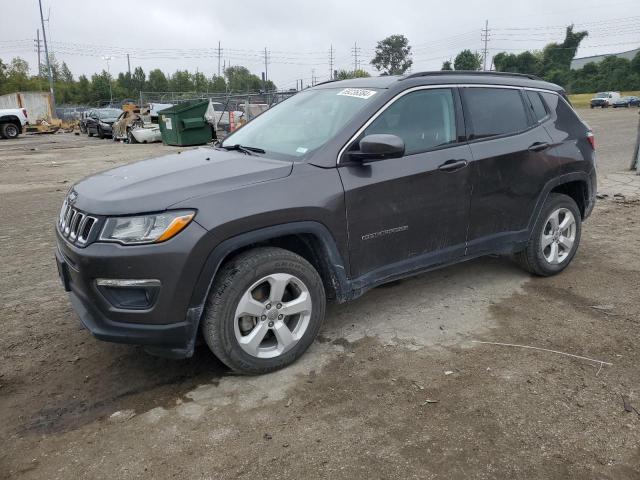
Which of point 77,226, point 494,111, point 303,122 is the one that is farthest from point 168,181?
point 494,111

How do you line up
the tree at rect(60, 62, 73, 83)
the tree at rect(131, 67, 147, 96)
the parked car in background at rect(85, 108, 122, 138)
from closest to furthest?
the parked car in background at rect(85, 108, 122, 138), the tree at rect(131, 67, 147, 96), the tree at rect(60, 62, 73, 83)

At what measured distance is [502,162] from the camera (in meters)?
4.03

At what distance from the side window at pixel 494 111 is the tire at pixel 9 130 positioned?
28532 millimetres

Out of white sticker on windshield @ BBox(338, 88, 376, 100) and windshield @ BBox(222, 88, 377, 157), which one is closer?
windshield @ BBox(222, 88, 377, 157)

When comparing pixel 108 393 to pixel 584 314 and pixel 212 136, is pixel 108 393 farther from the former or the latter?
pixel 212 136

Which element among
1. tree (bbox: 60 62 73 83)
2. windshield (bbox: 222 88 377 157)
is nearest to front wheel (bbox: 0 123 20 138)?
windshield (bbox: 222 88 377 157)

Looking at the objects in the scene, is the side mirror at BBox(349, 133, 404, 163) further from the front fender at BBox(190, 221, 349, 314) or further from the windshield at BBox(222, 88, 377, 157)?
the front fender at BBox(190, 221, 349, 314)

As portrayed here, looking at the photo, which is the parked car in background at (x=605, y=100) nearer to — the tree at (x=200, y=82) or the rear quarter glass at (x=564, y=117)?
the rear quarter glass at (x=564, y=117)

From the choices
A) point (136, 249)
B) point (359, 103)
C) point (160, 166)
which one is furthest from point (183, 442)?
point (359, 103)

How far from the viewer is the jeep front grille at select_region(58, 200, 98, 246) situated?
286cm

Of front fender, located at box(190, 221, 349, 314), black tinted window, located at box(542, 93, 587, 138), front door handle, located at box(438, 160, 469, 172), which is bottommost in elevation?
front fender, located at box(190, 221, 349, 314)

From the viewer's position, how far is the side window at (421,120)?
358 cm

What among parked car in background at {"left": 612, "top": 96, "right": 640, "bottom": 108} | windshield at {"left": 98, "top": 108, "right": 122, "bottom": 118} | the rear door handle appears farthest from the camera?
parked car in background at {"left": 612, "top": 96, "right": 640, "bottom": 108}

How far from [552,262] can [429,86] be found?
2.05 m
